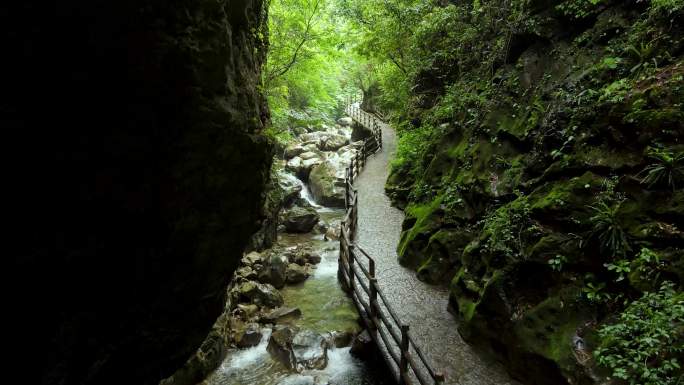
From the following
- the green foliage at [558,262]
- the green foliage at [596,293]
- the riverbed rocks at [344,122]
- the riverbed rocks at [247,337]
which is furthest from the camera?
the riverbed rocks at [344,122]

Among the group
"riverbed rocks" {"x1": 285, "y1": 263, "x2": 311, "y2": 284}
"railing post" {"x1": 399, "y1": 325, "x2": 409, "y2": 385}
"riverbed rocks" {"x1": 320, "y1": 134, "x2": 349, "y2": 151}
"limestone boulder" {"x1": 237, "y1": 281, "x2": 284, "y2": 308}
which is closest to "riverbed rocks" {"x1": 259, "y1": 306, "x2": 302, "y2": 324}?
"limestone boulder" {"x1": 237, "y1": 281, "x2": 284, "y2": 308}

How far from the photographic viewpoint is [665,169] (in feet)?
17.4

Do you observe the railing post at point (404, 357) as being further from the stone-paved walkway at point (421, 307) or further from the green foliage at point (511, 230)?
the green foliage at point (511, 230)

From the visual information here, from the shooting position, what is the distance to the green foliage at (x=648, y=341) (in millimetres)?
4137

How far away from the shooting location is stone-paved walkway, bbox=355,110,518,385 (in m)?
6.43

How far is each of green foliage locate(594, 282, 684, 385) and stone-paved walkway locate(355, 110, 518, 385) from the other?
1923 mm

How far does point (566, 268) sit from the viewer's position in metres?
5.96

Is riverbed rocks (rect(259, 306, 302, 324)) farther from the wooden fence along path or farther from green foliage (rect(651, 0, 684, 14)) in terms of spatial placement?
green foliage (rect(651, 0, 684, 14))

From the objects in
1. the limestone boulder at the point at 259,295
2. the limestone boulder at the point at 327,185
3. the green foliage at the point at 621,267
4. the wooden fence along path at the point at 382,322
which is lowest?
the limestone boulder at the point at 259,295

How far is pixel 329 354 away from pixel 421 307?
2.37 m

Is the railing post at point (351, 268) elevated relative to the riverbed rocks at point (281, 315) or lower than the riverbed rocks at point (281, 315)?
elevated

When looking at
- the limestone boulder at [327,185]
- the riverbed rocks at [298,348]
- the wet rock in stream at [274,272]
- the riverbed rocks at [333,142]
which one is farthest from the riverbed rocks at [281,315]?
the riverbed rocks at [333,142]

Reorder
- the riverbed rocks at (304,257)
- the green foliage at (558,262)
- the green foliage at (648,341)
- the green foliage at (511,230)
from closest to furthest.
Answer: the green foliage at (648,341)
the green foliage at (558,262)
the green foliage at (511,230)
the riverbed rocks at (304,257)

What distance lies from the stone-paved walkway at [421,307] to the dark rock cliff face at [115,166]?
15.8 ft
